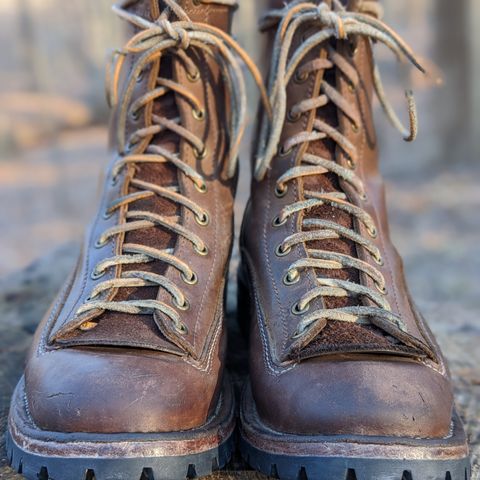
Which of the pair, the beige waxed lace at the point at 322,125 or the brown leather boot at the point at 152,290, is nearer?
the brown leather boot at the point at 152,290

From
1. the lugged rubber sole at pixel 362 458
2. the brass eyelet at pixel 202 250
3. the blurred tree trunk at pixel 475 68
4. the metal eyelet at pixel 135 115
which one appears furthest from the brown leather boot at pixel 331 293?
the blurred tree trunk at pixel 475 68

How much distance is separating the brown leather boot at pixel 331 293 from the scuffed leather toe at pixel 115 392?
0.43 feet

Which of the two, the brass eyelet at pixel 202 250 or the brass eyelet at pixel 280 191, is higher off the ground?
the brass eyelet at pixel 280 191

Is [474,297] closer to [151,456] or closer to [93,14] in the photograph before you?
[151,456]

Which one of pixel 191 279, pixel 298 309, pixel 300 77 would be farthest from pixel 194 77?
pixel 298 309

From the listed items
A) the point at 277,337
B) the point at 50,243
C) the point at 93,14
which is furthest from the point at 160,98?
the point at 93,14

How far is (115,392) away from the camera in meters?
1.00

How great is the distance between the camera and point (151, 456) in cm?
97

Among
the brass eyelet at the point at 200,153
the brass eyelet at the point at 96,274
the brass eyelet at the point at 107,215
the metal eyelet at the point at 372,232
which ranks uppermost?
the brass eyelet at the point at 200,153

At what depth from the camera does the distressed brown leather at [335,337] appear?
1006 millimetres

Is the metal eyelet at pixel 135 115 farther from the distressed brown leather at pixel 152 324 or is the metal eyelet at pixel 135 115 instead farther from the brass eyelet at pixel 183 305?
the brass eyelet at pixel 183 305

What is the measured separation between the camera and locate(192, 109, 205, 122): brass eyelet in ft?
4.63

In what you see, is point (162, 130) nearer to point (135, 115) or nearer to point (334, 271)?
point (135, 115)

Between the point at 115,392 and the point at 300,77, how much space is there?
79 cm
